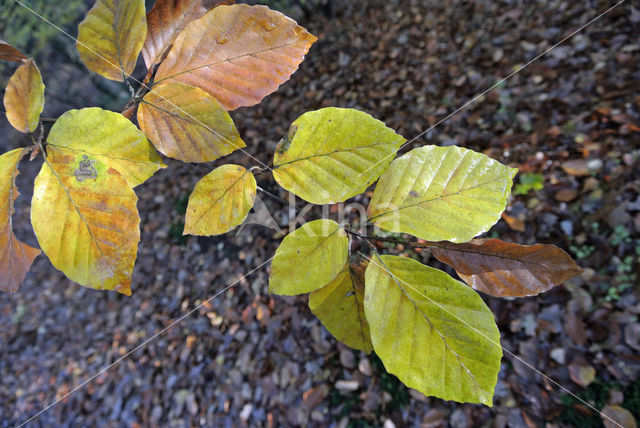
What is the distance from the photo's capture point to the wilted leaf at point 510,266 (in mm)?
388

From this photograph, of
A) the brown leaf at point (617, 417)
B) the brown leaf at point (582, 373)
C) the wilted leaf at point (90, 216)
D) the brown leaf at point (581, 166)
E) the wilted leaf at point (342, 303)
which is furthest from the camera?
the brown leaf at point (581, 166)

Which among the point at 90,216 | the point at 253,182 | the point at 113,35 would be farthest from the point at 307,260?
the point at 113,35

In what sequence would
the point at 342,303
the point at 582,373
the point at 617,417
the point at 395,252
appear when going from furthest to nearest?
the point at 395,252 < the point at 582,373 < the point at 617,417 < the point at 342,303

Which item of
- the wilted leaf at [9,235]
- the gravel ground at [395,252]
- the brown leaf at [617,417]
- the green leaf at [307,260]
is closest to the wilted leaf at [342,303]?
the green leaf at [307,260]

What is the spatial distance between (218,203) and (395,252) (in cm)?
137

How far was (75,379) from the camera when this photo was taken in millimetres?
1988

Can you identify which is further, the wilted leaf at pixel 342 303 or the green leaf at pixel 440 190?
the wilted leaf at pixel 342 303

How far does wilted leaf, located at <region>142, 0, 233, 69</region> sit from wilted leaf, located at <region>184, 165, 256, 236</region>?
0.52ft

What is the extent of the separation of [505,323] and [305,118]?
1386mm

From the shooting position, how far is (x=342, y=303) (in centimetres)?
46

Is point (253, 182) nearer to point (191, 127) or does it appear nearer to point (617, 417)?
point (191, 127)

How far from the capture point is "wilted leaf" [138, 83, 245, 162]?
0.34m

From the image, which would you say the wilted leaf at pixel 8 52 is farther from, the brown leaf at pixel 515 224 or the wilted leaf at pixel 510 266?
the brown leaf at pixel 515 224

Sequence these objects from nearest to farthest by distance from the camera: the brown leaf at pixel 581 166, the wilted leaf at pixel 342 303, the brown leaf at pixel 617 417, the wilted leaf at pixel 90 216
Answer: the wilted leaf at pixel 90 216 → the wilted leaf at pixel 342 303 → the brown leaf at pixel 617 417 → the brown leaf at pixel 581 166
